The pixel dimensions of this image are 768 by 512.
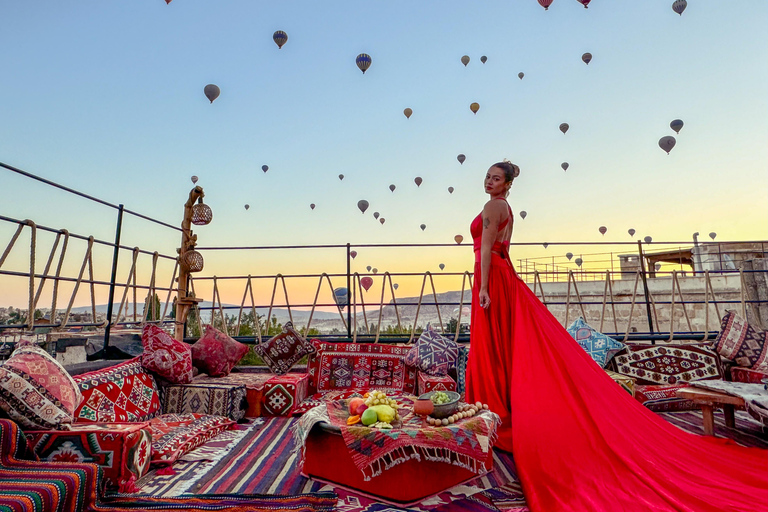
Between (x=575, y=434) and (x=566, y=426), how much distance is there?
54 mm

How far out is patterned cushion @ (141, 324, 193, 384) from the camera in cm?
314

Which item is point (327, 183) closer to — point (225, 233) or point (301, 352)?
point (225, 233)

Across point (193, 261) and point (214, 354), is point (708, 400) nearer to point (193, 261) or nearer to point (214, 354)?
point (214, 354)

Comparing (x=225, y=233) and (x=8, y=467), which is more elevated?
(x=225, y=233)

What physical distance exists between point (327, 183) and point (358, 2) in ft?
12.4

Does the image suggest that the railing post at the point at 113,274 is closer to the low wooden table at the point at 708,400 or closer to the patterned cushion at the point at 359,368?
the patterned cushion at the point at 359,368

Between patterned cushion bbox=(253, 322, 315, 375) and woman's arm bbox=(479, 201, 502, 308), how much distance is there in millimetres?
2146

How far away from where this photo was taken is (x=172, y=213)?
4848 millimetres

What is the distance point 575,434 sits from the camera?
201cm

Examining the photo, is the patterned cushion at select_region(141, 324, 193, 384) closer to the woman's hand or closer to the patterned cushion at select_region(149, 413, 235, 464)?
the patterned cushion at select_region(149, 413, 235, 464)

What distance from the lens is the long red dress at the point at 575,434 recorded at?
5.27 ft

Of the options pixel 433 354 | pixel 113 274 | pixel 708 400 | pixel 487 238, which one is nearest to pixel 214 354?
pixel 113 274

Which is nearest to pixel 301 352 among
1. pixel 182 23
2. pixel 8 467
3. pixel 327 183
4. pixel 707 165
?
pixel 8 467

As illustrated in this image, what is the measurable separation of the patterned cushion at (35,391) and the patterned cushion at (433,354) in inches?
101
